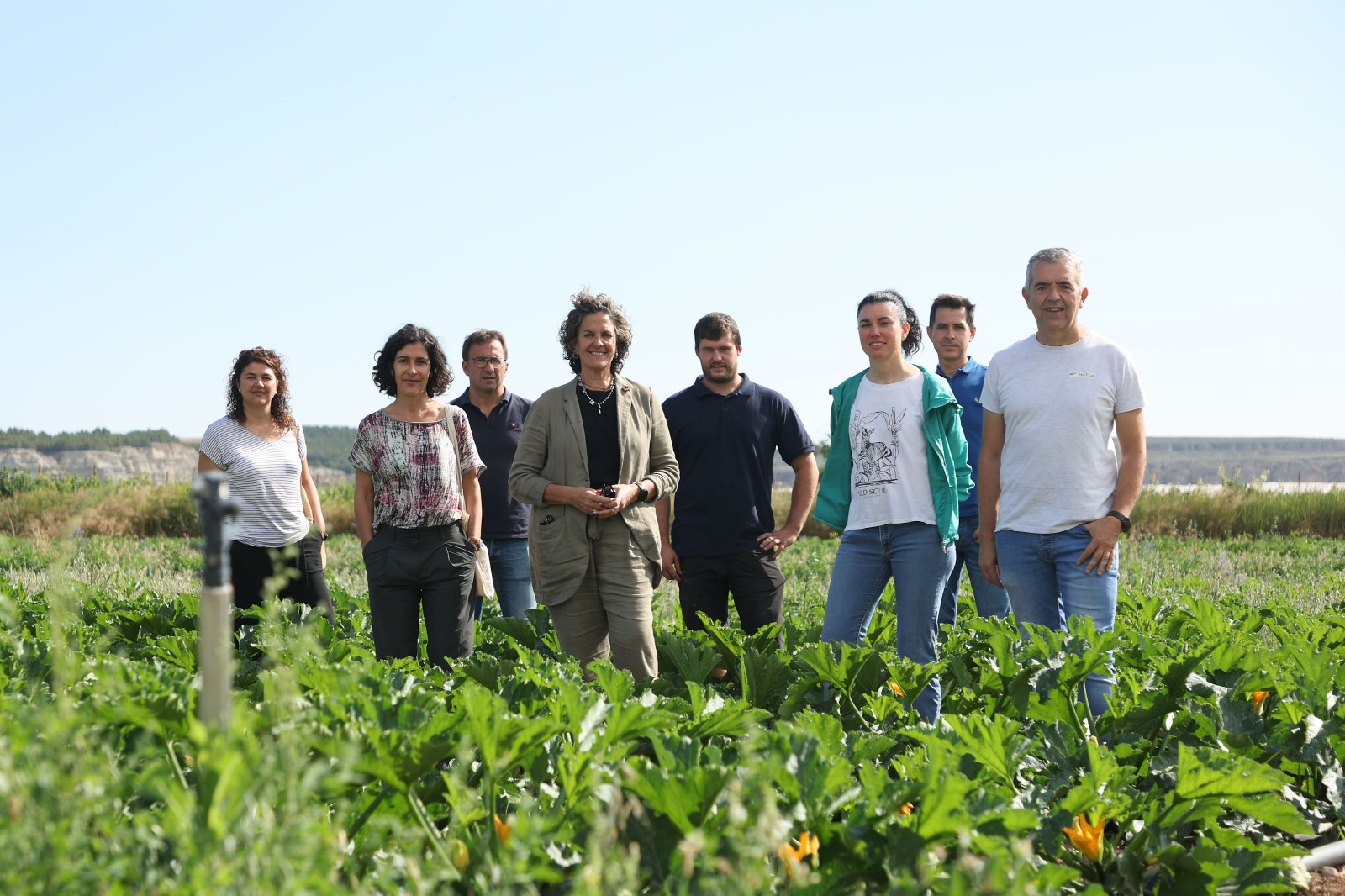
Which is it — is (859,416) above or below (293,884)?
above

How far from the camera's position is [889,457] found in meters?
4.03

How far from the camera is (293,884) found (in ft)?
3.87

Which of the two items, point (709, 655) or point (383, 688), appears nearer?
point (383, 688)

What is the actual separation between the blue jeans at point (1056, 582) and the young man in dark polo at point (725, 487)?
1.23 m

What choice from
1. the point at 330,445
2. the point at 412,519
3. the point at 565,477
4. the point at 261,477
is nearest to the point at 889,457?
the point at 565,477

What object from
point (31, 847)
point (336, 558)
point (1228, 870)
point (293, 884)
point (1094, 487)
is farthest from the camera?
point (336, 558)

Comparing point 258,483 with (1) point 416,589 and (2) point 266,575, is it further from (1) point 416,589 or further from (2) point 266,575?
(1) point 416,589

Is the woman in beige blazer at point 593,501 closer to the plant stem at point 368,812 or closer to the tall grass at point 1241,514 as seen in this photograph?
the plant stem at point 368,812

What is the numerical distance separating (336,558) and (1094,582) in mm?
13474

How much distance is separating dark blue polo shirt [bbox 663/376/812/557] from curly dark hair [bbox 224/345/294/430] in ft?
6.73

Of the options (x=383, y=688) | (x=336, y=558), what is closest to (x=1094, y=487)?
(x=383, y=688)

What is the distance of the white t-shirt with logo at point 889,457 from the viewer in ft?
12.9

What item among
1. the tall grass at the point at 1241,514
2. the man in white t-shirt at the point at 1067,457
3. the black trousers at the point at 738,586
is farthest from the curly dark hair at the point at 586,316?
the tall grass at the point at 1241,514

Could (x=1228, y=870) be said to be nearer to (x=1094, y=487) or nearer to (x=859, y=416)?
(x=1094, y=487)
